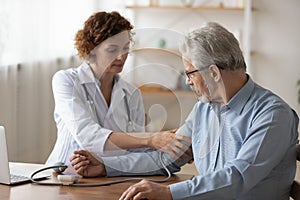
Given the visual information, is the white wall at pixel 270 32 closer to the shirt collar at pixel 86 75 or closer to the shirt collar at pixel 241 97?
the shirt collar at pixel 86 75

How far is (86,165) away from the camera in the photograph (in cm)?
213

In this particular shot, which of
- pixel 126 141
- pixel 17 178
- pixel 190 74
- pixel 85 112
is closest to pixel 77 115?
pixel 85 112

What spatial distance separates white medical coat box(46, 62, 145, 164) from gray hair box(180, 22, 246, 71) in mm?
441

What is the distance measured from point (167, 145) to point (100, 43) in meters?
0.68

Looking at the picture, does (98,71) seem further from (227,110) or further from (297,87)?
(297,87)

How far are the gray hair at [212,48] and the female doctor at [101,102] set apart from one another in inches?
11.7

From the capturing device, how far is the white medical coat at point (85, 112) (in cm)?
235

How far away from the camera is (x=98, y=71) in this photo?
2621mm

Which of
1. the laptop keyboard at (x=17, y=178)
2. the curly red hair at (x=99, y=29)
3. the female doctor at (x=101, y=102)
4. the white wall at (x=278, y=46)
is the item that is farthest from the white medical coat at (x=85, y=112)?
the white wall at (x=278, y=46)

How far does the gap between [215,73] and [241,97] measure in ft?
0.38

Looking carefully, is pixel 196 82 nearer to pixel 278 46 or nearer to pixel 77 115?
pixel 77 115

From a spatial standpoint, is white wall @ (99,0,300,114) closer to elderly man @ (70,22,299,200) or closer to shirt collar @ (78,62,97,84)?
shirt collar @ (78,62,97,84)

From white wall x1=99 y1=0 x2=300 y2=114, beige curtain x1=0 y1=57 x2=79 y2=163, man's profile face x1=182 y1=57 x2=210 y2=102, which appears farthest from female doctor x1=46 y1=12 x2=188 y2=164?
white wall x1=99 y1=0 x2=300 y2=114

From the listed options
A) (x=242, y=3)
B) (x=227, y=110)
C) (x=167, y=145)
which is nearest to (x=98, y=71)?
(x=167, y=145)
